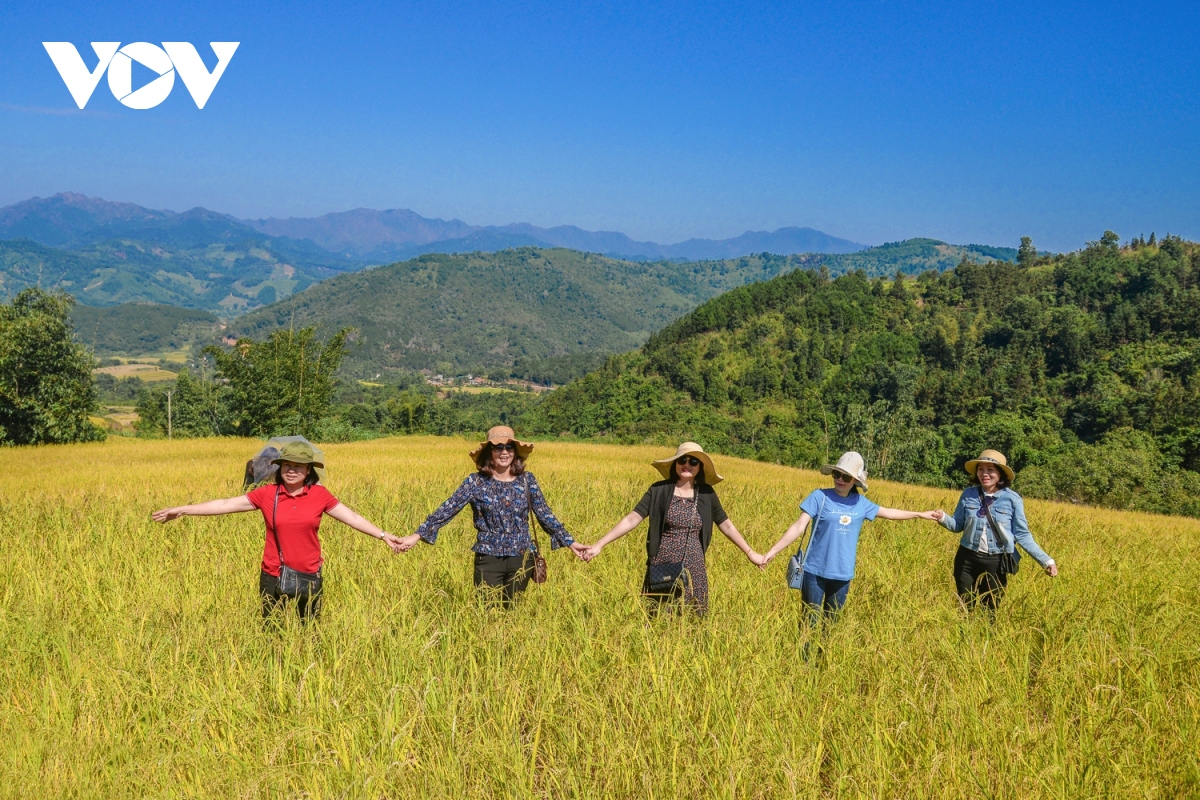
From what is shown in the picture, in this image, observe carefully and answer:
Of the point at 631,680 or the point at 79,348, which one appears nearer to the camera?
the point at 631,680

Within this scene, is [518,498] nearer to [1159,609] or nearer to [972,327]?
[1159,609]

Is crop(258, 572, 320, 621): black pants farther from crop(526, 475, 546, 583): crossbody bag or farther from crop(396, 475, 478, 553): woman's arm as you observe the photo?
crop(526, 475, 546, 583): crossbody bag

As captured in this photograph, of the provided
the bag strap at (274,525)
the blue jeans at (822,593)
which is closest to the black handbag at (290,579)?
the bag strap at (274,525)

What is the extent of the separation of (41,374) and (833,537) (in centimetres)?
2938

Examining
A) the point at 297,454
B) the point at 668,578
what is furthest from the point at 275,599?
the point at 668,578

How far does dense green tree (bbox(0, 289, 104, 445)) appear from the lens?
78.1 ft

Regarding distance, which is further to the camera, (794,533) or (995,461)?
(995,461)

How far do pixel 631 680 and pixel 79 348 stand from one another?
29.2m

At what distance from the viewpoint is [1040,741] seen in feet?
11.0

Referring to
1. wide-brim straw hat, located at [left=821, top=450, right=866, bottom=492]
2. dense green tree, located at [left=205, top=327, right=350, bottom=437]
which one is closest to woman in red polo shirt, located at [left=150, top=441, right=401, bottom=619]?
wide-brim straw hat, located at [left=821, top=450, right=866, bottom=492]

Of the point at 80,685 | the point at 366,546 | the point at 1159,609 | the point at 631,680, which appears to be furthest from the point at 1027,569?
the point at 80,685

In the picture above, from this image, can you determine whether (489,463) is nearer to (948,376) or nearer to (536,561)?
(536,561)

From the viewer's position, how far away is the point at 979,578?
5457 millimetres

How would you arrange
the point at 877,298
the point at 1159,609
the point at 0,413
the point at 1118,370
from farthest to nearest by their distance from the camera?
1. the point at 877,298
2. the point at 1118,370
3. the point at 0,413
4. the point at 1159,609
